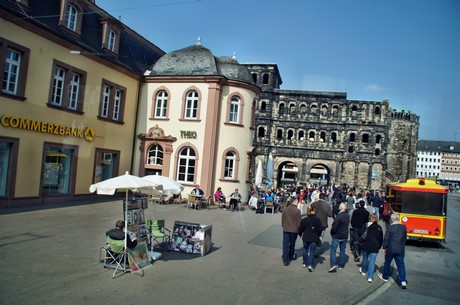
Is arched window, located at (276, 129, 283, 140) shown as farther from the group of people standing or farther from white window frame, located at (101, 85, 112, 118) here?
the group of people standing

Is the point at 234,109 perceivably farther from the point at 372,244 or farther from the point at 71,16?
the point at 372,244

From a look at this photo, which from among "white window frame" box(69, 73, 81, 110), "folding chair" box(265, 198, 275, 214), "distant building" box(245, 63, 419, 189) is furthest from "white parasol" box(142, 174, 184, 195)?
"distant building" box(245, 63, 419, 189)

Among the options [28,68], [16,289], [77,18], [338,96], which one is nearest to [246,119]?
[77,18]

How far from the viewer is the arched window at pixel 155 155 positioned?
24594mm

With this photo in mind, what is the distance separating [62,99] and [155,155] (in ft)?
25.2

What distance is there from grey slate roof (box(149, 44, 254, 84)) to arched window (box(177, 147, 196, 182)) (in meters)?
5.14

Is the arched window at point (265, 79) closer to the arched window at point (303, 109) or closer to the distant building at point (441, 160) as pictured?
the arched window at point (303, 109)

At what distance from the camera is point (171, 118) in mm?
24266

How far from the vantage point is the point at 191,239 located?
10.1 meters

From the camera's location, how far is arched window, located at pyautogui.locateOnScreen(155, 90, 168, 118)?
2472 cm

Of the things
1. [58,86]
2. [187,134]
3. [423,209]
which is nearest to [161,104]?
[187,134]

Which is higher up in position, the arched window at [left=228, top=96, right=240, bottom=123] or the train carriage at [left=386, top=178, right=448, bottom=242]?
the arched window at [left=228, top=96, right=240, bottom=123]

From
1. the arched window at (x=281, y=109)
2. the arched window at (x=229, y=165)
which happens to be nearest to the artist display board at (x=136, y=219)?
the arched window at (x=229, y=165)

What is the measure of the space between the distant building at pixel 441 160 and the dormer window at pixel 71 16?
462 ft
